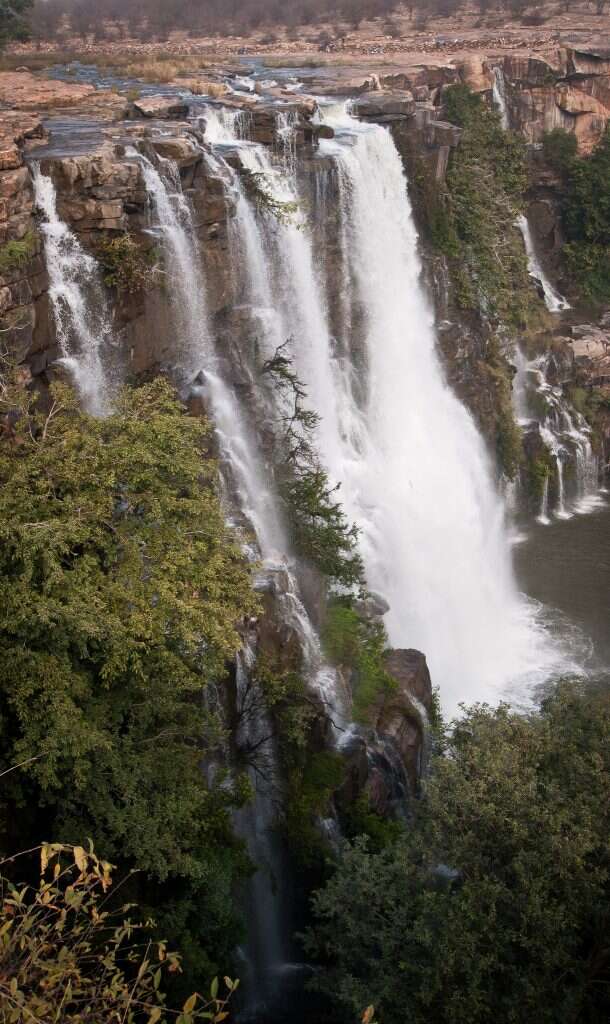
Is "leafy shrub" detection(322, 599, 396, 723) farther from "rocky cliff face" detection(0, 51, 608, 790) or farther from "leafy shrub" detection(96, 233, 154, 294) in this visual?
"leafy shrub" detection(96, 233, 154, 294)

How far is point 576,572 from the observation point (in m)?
26.2

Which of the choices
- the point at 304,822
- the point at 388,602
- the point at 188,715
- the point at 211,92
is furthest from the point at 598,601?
the point at 211,92

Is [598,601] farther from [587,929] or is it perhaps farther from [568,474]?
[587,929]

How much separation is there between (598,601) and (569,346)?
1240cm

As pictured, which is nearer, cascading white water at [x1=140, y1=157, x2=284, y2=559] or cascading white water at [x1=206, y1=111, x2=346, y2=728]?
cascading white water at [x1=206, y1=111, x2=346, y2=728]

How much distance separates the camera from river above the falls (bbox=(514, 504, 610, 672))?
77.2 feet

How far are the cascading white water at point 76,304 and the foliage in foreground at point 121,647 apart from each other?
446 cm

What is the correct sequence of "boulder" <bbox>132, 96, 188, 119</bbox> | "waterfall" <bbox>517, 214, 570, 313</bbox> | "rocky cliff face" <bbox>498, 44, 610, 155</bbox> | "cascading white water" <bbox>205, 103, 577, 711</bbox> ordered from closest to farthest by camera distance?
"cascading white water" <bbox>205, 103, 577, 711</bbox>, "boulder" <bbox>132, 96, 188, 119</bbox>, "waterfall" <bbox>517, 214, 570, 313</bbox>, "rocky cliff face" <bbox>498, 44, 610, 155</bbox>

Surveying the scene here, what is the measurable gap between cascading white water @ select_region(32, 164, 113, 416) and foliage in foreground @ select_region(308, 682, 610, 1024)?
9910mm

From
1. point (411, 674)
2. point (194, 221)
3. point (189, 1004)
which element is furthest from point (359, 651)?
point (189, 1004)

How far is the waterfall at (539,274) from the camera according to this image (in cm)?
3609

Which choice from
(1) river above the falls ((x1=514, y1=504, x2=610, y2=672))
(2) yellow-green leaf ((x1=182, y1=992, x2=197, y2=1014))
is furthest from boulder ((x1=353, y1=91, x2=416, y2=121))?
(2) yellow-green leaf ((x1=182, y1=992, x2=197, y2=1014))

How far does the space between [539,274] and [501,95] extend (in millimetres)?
7698

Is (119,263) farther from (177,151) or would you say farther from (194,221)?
(177,151)
